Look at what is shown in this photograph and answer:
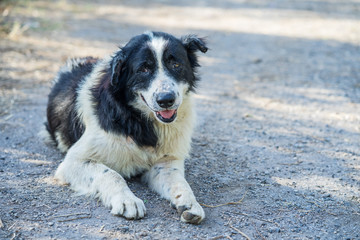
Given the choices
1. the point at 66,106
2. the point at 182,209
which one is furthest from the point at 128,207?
the point at 66,106

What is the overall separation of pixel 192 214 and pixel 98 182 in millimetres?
1000

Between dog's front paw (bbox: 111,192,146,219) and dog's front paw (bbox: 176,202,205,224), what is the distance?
0.35 meters

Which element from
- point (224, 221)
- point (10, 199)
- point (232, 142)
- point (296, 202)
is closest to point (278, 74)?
point (232, 142)

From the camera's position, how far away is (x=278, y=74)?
810cm

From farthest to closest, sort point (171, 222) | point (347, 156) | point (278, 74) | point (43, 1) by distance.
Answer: point (43, 1), point (278, 74), point (347, 156), point (171, 222)

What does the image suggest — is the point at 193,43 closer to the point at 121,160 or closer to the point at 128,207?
the point at 121,160

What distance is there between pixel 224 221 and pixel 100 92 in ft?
5.93

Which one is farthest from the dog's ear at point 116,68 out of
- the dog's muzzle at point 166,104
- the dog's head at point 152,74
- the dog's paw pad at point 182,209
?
the dog's paw pad at point 182,209

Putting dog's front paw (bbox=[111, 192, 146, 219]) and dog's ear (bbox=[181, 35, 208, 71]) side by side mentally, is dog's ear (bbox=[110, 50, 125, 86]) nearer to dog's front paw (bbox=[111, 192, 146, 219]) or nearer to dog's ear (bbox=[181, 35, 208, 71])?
dog's ear (bbox=[181, 35, 208, 71])

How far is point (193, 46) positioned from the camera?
448 cm

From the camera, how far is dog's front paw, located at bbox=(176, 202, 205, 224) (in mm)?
3467

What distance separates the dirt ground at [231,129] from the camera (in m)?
3.56

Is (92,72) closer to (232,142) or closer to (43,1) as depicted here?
(232,142)

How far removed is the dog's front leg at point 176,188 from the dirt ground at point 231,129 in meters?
0.09
